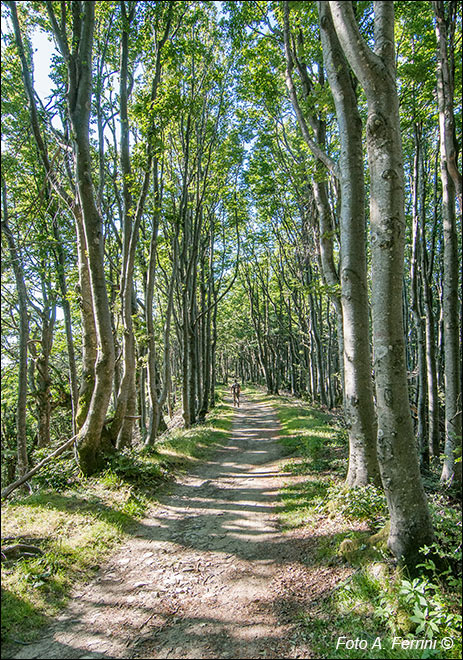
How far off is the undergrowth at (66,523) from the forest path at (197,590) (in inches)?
8.4

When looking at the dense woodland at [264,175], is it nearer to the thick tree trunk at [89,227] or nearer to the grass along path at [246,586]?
the thick tree trunk at [89,227]

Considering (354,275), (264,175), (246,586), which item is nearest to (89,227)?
(354,275)

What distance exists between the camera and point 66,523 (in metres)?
5.12

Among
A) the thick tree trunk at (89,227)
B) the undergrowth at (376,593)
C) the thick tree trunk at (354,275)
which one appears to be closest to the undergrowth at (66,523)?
the thick tree trunk at (89,227)

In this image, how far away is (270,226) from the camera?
21.0 m

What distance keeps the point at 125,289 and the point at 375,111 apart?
6583 millimetres

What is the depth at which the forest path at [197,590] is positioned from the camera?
121 inches

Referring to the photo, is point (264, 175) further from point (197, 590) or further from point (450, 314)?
point (197, 590)

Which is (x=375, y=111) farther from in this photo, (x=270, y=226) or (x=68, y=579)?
A: (x=270, y=226)

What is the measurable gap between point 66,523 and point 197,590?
2.36 m

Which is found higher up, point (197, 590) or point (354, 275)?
point (354, 275)

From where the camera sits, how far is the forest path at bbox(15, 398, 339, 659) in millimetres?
3080

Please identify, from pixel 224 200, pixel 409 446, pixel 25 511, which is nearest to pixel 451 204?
pixel 409 446

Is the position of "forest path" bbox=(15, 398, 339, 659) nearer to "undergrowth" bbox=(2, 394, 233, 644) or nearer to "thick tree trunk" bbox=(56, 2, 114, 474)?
"undergrowth" bbox=(2, 394, 233, 644)
